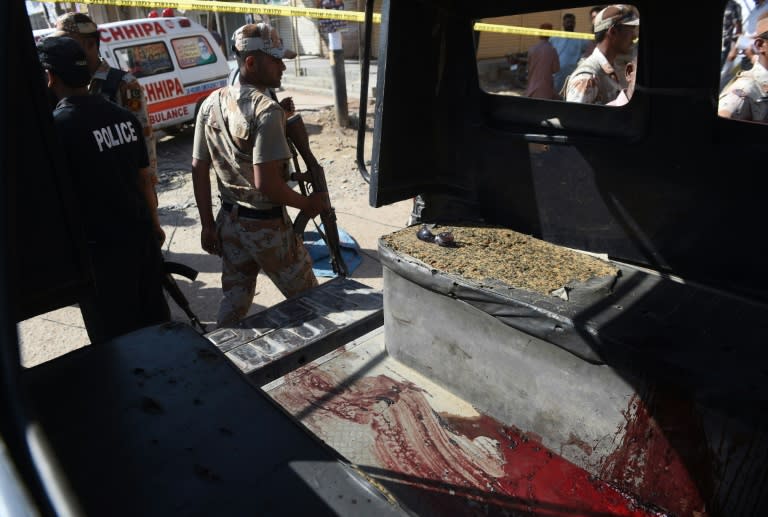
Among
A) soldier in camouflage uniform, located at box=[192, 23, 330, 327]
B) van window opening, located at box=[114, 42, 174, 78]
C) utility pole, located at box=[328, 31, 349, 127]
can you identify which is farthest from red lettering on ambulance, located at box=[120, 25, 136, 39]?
soldier in camouflage uniform, located at box=[192, 23, 330, 327]

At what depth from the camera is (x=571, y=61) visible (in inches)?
327

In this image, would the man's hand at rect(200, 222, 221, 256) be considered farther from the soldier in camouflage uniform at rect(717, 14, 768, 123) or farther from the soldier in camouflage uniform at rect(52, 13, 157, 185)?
the soldier in camouflage uniform at rect(717, 14, 768, 123)

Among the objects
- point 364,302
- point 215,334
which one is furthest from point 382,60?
point 215,334

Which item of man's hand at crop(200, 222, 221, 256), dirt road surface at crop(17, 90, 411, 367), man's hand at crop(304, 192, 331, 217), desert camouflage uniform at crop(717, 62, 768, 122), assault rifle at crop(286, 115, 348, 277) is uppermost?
desert camouflage uniform at crop(717, 62, 768, 122)

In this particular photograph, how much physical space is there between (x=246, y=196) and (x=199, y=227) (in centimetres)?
337

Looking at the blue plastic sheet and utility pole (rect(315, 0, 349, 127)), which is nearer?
the blue plastic sheet

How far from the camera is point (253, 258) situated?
326cm

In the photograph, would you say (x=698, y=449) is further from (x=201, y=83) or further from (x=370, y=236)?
(x=201, y=83)

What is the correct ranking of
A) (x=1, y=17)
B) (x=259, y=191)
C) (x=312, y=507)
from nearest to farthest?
1. (x=1, y=17)
2. (x=312, y=507)
3. (x=259, y=191)

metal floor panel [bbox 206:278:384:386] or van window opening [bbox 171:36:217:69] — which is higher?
van window opening [bbox 171:36:217:69]

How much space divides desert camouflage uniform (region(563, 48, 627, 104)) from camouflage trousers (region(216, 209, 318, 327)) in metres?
2.06

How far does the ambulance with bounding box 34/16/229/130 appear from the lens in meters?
8.55

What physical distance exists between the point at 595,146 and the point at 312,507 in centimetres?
186

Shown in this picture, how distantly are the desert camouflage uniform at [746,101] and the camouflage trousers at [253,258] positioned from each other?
96.2 inches
